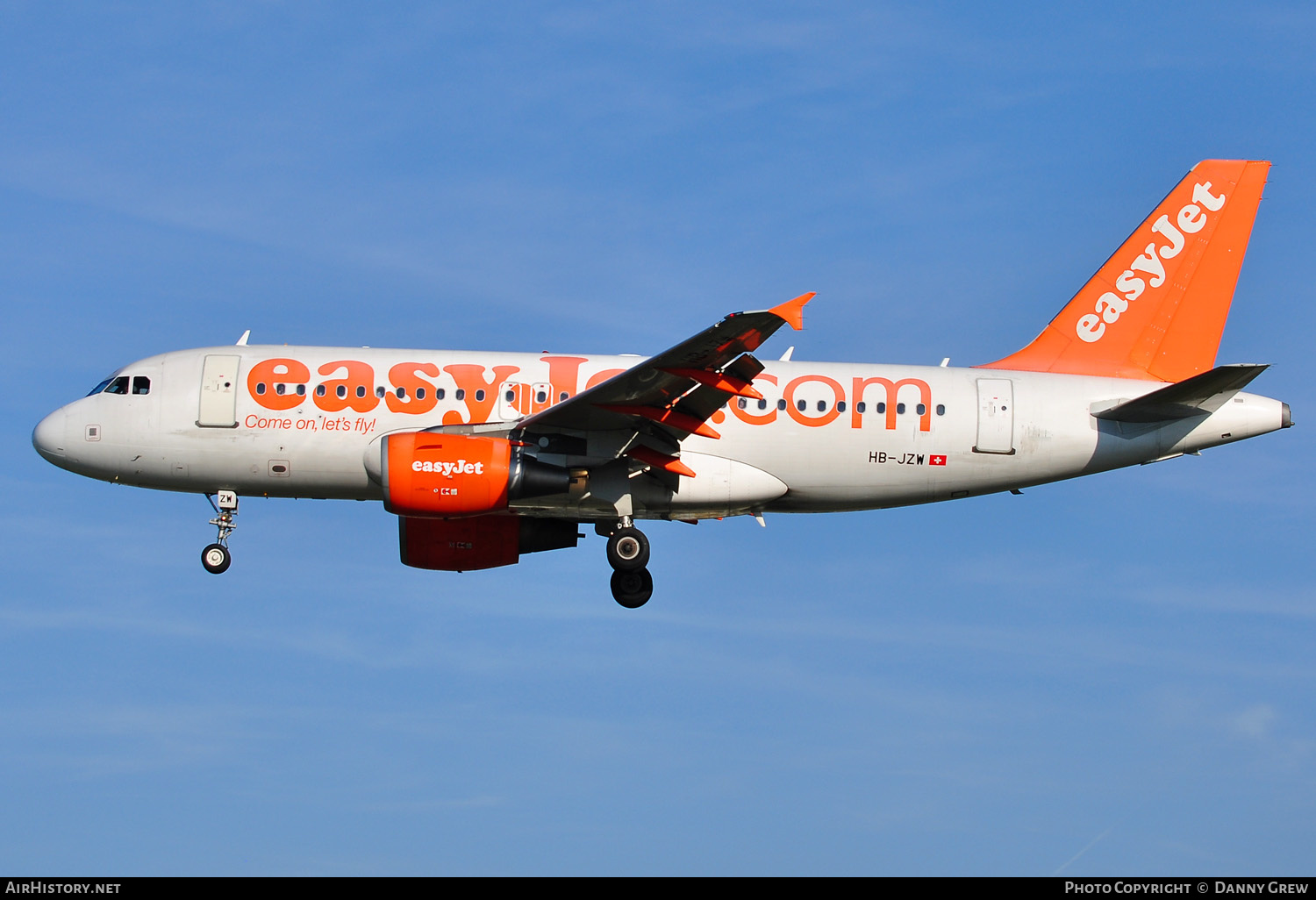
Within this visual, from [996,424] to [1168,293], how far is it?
534 centimetres

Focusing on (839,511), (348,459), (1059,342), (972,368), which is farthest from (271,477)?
(1059,342)

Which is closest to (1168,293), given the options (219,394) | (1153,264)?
(1153,264)

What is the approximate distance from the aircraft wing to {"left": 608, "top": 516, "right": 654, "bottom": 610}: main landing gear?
5.28ft

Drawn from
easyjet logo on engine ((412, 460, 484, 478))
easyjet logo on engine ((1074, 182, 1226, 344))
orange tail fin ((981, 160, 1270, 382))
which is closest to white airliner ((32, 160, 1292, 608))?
easyjet logo on engine ((412, 460, 484, 478))

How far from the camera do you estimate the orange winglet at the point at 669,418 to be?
26.4 m

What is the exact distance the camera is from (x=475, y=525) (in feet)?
99.7

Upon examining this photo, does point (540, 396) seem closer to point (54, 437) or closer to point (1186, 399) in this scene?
point (54, 437)

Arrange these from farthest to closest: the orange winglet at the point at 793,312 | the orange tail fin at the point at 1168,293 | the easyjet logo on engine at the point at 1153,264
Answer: the easyjet logo on engine at the point at 1153,264 → the orange tail fin at the point at 1168,293 → the orange winglet at the point at 793,312

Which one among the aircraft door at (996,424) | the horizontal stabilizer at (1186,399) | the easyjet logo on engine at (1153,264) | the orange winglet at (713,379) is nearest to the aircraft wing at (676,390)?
Answer: the orange winglet at (713,379)

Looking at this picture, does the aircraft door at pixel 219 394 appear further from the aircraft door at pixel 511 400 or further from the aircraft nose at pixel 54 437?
the aircraft door at pixel 511 400

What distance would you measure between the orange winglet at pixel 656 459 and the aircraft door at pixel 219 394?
25.1 ft

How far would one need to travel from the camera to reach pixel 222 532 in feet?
94.6

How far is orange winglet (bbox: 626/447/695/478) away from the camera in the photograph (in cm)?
2741
